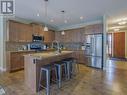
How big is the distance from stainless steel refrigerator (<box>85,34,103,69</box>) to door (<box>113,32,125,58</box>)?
5.25 metres

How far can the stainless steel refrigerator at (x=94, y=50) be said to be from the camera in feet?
19.4

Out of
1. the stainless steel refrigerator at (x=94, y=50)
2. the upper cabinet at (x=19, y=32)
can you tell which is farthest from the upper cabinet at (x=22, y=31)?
the stainless steel refrigerator at (x=94, y=50)

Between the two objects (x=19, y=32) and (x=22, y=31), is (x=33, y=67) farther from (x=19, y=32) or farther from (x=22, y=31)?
(x=22, y=31)

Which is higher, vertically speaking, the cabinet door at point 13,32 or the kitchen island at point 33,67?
the cabinet door at point 13,32

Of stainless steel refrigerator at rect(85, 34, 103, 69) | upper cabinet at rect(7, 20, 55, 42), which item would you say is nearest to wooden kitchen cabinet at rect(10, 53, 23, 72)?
upper cabinet at rect(7, 20, 55, 42)

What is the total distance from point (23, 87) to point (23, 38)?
3155 millimetres

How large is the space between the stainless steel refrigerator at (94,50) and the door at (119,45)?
525 centimetres

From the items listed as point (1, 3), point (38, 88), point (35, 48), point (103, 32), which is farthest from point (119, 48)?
point (1, 3)

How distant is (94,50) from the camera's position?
612cm

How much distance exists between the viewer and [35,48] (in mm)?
6672

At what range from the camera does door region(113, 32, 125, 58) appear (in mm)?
10125

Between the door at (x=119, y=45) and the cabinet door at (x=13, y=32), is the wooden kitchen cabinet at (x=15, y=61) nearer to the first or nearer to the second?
the cabinet door at (x=13, y=32)

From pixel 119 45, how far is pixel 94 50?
18.0ft

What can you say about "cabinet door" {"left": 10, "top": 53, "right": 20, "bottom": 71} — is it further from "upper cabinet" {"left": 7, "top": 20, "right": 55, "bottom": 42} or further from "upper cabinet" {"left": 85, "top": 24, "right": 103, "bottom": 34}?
"upper cabinet" {"left": 85, "top": 24, "right": 103, "bottom": 34}
